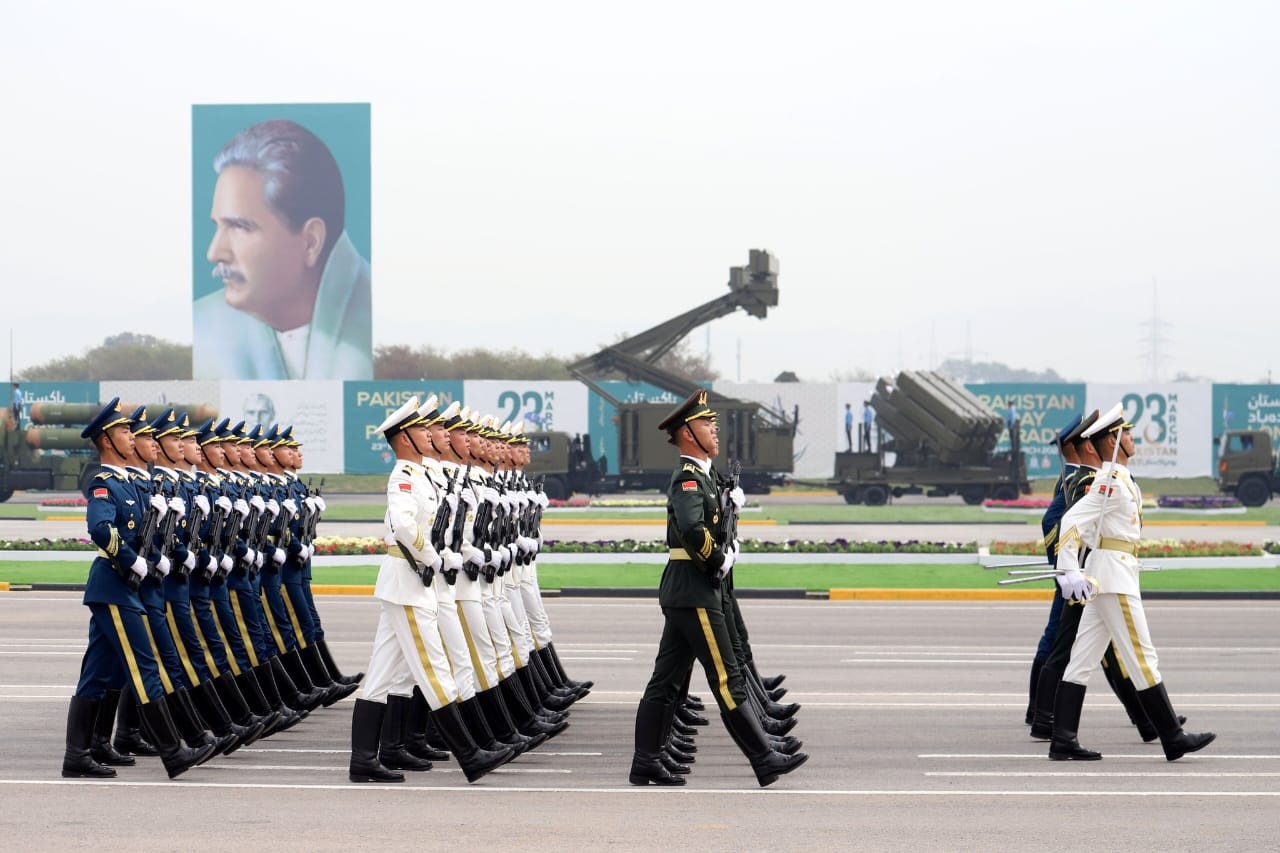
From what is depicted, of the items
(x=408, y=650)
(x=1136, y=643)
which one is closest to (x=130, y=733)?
(x=408, y=650)

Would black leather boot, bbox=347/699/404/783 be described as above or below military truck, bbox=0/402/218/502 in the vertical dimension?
below

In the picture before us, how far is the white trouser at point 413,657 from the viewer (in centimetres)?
974

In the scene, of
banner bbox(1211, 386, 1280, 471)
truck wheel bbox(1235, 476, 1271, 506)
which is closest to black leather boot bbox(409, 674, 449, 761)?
truck wheel bbox(1235, 476, 1271, 506)

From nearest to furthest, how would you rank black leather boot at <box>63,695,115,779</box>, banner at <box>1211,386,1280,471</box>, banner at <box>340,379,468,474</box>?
black leather boot at <box>63,695,115,779</box>, banner at <box>1211,386,1280,471</box>, banner at <box>340,379,468,474</box>

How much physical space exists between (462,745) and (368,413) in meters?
44.6

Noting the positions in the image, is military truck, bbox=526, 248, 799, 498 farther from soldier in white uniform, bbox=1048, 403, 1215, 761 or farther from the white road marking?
the white road marking

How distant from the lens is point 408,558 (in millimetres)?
9820

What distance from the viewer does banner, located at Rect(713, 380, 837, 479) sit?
51.3 meters

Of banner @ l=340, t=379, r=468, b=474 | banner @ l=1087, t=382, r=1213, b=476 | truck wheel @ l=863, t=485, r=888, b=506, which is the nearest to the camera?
truck wheel @ l=863, t=485, r=888, b=506

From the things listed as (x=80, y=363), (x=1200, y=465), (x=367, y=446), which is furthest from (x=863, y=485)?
(x=80, y=363)

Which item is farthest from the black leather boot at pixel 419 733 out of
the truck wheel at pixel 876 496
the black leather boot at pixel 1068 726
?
the truck wheel at pixel 876 496

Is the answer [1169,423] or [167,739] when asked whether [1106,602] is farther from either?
[1169,423]

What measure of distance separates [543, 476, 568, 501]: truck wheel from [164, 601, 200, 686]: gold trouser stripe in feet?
111

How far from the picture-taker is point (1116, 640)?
10.5 meters
